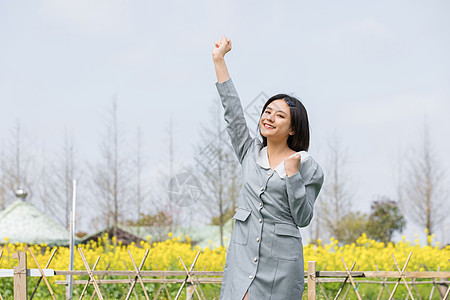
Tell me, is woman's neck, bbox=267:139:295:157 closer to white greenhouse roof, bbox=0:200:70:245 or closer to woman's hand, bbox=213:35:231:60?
woman's hand, bbox=213:35:231:60

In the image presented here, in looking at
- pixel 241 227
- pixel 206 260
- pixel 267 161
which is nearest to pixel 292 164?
pixel 267 161

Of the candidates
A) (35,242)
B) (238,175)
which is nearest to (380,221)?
(238,175)

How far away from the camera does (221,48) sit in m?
2.32

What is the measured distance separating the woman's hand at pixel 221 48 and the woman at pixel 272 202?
5 centimetres

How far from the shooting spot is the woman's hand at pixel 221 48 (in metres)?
2.30

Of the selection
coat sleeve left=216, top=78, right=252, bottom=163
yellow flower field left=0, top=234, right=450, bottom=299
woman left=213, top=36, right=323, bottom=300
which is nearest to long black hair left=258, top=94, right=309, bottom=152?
woman left=213, top=36, right=323, bottom=300

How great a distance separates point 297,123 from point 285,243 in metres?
0.46

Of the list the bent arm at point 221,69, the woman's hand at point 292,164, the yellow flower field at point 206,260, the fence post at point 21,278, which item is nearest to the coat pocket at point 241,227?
the woman's hand at point 292,164

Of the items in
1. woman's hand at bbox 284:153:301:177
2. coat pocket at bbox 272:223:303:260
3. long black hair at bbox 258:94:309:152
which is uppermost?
long black hair at bbox 258:94:309:152

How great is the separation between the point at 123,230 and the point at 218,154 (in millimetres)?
3952

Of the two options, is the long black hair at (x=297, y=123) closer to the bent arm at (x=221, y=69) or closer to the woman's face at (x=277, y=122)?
the woman's face at (x=277, y=122)

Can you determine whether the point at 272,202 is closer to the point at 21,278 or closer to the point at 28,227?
the point at 21,278

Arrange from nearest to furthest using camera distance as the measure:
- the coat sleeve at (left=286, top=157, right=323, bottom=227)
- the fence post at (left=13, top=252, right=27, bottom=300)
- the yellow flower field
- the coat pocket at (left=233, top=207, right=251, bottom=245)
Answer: the coat sleeve at (left=286, top=157, right=323, bottom=227) < the coat pocket at (left=233, top=207, right=251, bottom=245) < the fence post at (left=13, top=252, right=27, bottom=300) < the yellow flower field

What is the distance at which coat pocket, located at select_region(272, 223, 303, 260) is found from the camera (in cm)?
208
